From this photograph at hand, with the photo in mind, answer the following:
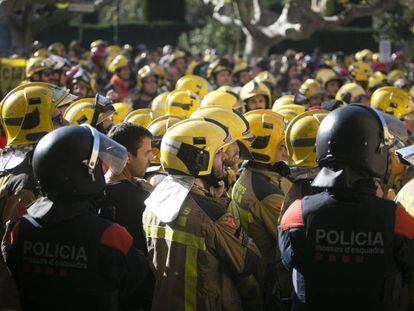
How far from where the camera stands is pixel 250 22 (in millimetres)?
27891

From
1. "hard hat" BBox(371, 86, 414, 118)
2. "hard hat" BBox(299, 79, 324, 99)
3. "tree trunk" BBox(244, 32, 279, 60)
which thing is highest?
"hard hat" BBox(371, 86, 414, 118)

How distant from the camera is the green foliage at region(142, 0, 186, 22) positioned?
45906mm

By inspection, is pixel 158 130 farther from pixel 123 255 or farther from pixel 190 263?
pixel 123 255

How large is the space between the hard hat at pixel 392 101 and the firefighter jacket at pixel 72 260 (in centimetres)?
652

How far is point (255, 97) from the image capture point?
11.2 m

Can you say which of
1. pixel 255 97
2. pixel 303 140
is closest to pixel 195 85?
pixel 255 97

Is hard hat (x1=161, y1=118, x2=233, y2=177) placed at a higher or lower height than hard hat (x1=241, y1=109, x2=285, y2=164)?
higher

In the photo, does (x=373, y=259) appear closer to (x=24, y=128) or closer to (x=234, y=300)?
(x=234, y=300)

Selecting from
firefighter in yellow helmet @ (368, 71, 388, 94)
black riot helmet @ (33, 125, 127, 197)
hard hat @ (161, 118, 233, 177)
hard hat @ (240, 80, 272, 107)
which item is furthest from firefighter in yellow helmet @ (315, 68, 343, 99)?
black riot helmet @ (33, 125, 127, 197)

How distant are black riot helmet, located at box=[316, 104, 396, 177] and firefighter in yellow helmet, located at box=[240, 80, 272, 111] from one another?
22.0ft

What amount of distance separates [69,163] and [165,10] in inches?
1676

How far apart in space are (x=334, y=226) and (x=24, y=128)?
119 inches

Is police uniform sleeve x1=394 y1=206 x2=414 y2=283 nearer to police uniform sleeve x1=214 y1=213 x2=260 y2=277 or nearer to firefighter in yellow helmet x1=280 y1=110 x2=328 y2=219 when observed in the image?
police uniform sleeve x1=214 y1=213 x2=260 y2=277

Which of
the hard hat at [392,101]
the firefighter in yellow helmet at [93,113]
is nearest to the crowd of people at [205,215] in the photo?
the firefighter in yellow helmet at [93,113]
